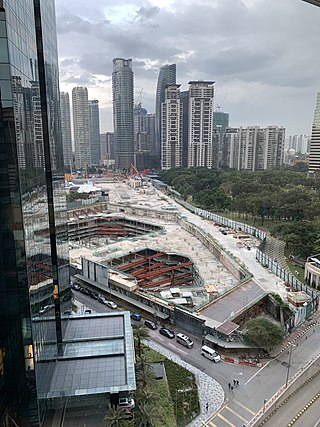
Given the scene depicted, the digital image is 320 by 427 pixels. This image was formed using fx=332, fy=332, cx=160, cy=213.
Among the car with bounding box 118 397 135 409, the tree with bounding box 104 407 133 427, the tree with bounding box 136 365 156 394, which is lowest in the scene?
the car with bounding box 118 397 135 409

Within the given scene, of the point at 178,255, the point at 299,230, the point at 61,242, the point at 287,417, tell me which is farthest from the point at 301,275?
the point at 61,242

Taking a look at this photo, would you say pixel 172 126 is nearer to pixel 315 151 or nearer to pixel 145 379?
pixel 315 151

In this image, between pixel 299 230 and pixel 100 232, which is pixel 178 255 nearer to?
pixel 299 230

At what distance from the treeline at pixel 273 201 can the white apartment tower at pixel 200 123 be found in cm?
4275

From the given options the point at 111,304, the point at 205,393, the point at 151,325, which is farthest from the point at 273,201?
the point at 205,393

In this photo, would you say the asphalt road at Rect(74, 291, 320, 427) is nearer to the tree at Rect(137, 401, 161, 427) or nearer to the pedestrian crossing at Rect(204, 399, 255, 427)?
the pedestrian crossing at Rect(204, 399, 255, 427)

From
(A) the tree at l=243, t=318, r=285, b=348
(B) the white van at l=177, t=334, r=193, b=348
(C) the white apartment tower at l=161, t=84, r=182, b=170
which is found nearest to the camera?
(A) the tree at l=243, t=318, r=285, b=348

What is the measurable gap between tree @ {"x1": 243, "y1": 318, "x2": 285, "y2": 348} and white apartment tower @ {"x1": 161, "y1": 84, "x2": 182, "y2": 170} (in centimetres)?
14301

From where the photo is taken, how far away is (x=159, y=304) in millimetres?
37625

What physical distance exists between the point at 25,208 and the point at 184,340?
71.5ft

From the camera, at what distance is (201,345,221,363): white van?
29498 mm

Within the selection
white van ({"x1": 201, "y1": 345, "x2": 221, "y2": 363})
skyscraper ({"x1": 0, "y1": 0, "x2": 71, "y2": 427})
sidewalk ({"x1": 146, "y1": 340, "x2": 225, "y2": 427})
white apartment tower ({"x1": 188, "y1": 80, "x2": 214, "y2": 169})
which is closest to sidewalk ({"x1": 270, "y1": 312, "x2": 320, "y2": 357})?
white van ({"x1": 201, "y1": 345, "x2": 221, "y2": 363})

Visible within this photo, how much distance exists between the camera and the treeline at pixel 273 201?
56.6 meters

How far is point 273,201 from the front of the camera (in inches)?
3004
